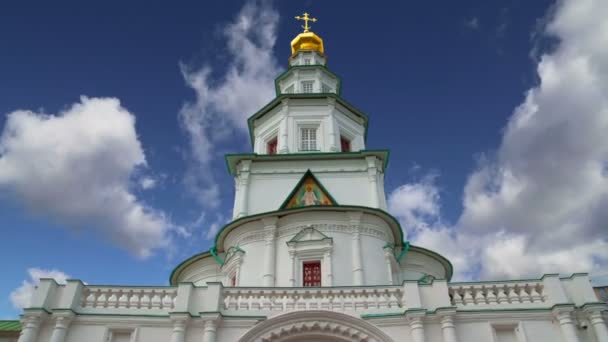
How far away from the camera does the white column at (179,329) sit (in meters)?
12.5

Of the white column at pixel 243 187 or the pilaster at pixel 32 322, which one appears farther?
the white column at pixel 243 187

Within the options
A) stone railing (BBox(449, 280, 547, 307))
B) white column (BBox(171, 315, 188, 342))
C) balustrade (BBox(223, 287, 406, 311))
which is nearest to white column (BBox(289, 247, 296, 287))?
balustrade (BBox(223, 287, 406, 311))

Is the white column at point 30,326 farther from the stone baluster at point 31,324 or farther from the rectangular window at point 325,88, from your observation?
the rectangular window at point 325,88

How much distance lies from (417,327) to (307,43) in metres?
24.5

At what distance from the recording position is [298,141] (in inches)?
1034

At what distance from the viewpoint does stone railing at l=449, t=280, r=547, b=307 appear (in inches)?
516

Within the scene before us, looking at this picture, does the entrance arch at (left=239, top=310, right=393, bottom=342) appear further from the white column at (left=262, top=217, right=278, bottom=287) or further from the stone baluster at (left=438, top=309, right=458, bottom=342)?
the white column at (left=262, top=217, right=278, bottom=287)

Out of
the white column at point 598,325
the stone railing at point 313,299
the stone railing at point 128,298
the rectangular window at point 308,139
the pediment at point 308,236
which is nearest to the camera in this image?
the white column at point 598,325

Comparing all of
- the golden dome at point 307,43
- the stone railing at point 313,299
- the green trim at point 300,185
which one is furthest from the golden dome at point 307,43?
the stone railing at point 313,299

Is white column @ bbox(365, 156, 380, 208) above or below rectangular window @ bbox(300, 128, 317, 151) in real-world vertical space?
below

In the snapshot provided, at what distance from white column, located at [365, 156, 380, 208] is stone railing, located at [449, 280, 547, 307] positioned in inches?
373

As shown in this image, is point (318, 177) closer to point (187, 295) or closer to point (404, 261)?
point (404, 261)

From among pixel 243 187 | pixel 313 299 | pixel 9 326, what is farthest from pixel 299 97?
pixel 9 326

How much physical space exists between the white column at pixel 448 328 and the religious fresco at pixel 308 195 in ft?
30.8
